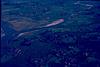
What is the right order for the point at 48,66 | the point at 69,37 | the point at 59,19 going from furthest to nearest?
the point at 59,19 → the point at 69,37 → the point at 48,66

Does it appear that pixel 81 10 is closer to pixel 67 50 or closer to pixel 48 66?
pixel 67 50

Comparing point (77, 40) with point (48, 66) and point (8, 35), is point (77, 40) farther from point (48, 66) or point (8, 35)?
point (8, 35)

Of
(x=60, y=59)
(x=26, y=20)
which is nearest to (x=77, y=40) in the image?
(x=60, y=59)

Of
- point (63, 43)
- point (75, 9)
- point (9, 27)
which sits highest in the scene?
point (75, 9)

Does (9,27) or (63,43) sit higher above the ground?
(9,27)

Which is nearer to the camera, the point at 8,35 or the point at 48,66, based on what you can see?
the point at 48,66

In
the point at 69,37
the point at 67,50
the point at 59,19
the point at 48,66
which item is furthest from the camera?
the point at 59,19

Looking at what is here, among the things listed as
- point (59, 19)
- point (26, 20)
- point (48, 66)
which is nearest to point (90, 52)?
point (48, 66)
